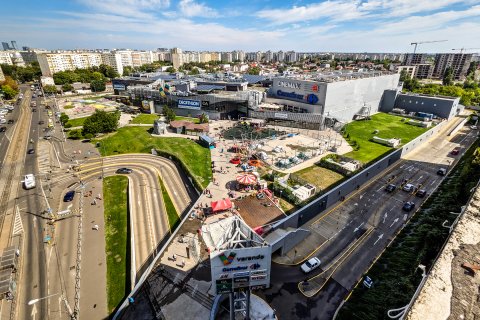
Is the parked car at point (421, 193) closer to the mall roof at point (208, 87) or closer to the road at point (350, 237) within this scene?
the road at point (350, 237)

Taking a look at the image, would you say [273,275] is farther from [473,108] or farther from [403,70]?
[403,70]

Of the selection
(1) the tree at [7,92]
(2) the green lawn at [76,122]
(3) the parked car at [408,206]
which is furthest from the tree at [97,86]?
(3) the parked car at [408,206]

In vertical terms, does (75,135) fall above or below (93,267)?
above

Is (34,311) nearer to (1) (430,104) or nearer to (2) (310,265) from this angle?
(2) (310,265)

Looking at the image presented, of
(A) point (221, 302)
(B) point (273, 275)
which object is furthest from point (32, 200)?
(B) point (273, 275)

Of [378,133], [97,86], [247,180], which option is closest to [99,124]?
[247,180]
